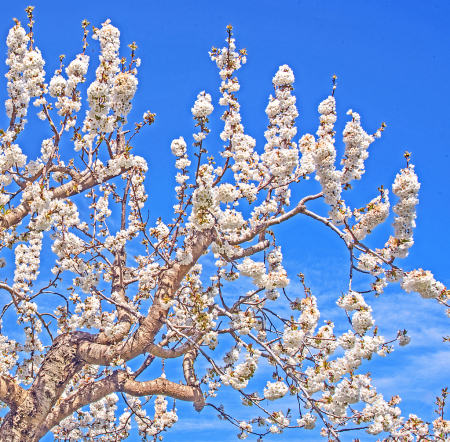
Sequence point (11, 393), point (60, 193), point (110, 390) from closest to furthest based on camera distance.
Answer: point (11, 393)
point (60, 193)
point (110, 390)

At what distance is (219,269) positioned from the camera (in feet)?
23.9

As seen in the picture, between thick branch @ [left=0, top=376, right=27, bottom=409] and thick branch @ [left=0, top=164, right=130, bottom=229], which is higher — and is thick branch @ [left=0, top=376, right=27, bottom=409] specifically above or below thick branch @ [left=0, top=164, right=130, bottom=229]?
below

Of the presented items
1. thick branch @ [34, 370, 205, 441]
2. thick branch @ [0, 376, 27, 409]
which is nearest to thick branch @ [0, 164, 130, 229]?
thick branch @ [0, 376, 27, 409]

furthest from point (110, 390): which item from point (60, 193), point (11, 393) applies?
point (60, 193)

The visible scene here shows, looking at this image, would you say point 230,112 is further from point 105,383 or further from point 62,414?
point 62,414

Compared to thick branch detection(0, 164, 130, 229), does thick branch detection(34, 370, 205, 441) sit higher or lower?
lower

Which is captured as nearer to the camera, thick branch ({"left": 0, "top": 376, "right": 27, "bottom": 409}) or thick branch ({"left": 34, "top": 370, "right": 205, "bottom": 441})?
thick branch ({"left": 0, "top": 376, "right": 27, "bottom": 409})

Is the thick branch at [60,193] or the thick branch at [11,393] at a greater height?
the thick branch at [60,193]

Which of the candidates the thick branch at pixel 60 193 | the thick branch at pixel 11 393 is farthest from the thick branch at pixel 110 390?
the thick branch at pixel 60 193

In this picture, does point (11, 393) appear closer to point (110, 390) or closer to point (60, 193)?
point (110, 390)

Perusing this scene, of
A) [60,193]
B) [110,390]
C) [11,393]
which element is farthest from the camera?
[110,390]

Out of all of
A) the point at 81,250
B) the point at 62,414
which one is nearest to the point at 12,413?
the point at 62,414

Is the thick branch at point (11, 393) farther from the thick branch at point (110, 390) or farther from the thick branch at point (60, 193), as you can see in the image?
the thick branch at point (60, 193)

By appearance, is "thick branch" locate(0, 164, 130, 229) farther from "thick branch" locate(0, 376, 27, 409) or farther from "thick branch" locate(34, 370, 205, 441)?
"thick branch" locate(34, 370, 205, 441)
